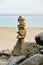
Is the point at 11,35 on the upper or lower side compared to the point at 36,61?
lower

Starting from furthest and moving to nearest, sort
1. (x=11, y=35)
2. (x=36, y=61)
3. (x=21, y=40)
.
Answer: (x=11, y=35)
(x=21, y=40)
(x=36, y=61)

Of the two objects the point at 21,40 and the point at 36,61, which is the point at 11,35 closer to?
the point at 21,40

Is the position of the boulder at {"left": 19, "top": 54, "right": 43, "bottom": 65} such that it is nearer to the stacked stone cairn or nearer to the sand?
the stacked stone cairn

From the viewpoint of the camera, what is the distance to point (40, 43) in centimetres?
453

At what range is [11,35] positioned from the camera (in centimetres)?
862

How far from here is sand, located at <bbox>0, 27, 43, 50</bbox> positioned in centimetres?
731

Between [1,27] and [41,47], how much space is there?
5535mm

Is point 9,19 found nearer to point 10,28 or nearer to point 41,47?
point 10,28

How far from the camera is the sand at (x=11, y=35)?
731 centimetres

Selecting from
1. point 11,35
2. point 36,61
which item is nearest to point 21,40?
point 36,61

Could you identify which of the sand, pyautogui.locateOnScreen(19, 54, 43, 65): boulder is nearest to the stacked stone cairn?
pyautogui.locateOnScreen(19, 54, 43, 65): boulder

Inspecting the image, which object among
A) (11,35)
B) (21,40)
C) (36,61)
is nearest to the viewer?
(36,61)

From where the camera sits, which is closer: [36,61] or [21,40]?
[36,61]

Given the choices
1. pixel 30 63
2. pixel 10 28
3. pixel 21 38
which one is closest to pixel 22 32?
pixel 21 38
